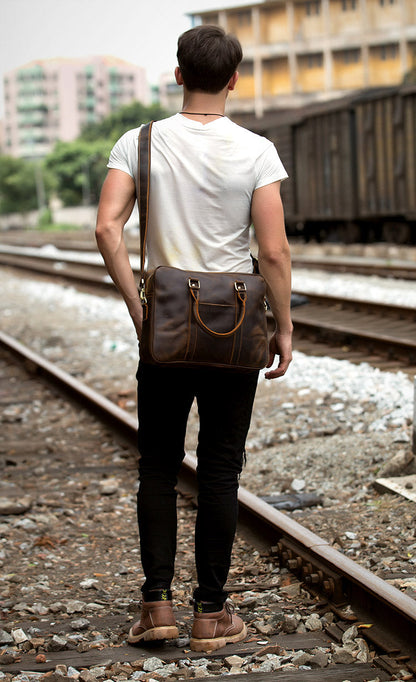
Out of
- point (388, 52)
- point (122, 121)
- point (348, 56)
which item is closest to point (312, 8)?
point (348, 56)

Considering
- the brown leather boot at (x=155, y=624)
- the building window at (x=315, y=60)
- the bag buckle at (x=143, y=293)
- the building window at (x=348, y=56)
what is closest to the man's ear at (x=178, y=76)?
the bag buckle at (x=143, y=293)

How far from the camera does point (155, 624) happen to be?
9.41ft

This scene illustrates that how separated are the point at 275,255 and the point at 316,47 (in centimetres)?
6517

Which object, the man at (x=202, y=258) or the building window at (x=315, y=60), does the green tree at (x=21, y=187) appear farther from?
the man at (x=202, y=258)

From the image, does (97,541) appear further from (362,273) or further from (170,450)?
(362,273)

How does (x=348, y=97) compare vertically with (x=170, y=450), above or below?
above

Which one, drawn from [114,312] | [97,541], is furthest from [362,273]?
[97,541]

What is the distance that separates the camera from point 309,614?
3.07 m

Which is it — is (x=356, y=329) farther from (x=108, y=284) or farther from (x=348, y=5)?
(x=348, y=5)

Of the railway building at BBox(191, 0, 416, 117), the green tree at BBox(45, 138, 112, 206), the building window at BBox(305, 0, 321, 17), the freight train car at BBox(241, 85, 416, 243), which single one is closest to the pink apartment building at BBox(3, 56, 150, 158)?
the green tree at BBox(45, 138, 112, 206)

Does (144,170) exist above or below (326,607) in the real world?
above

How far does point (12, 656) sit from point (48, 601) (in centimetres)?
54

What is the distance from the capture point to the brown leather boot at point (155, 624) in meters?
2.85

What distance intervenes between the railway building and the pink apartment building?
10067 centimetres
